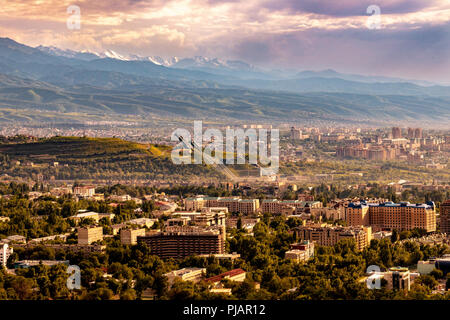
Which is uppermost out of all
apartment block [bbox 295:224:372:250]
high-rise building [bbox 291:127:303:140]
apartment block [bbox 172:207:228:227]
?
high-rise building [bbox 291:127:303:140]

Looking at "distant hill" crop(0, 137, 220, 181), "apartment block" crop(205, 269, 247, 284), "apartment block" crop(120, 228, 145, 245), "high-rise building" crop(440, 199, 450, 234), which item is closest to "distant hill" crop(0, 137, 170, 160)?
"distant hill" crop(0, 137, 220, 181)

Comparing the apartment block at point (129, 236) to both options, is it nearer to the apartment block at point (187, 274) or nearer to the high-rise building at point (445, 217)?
the apartment block at point (187, 274)

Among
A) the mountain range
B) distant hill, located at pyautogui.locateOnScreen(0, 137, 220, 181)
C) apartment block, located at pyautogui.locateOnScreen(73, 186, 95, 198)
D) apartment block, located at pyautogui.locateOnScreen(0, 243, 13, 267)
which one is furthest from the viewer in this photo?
the mountain range

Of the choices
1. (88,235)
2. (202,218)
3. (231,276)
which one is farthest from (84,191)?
(231,276)

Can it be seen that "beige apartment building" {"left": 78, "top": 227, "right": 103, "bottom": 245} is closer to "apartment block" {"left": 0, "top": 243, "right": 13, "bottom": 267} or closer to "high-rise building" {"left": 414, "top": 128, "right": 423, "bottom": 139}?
"apartment block" {"left": 0, "top": 243, "right": 13, "bottom": 267}

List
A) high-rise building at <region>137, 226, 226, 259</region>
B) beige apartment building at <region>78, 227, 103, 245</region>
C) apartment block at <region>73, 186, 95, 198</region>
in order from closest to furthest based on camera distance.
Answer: high-rise building at <region>137, 226, 226, 259</region>, beige apartment building at <region>78, 227, 103, 245</region>, apartment block at <region>73, 186, 95, 198</region>
